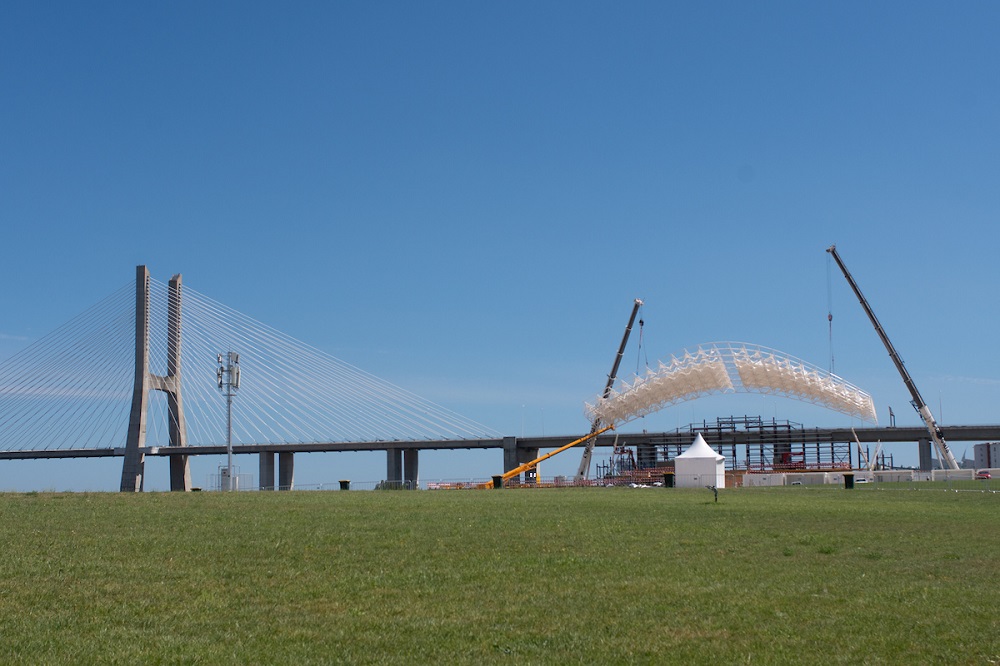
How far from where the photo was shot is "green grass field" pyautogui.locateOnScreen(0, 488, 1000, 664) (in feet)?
30.3

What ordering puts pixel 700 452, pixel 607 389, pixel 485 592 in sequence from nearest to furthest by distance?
pixel 485 592
pixel 700 452
pixel 607 389

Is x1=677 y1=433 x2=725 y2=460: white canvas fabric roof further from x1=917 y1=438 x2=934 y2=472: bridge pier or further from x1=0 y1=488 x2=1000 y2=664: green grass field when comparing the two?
x1=917 y1=438 x2=934 y2=472: bridge pier

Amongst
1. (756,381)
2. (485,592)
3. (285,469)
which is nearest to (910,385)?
(756,381)

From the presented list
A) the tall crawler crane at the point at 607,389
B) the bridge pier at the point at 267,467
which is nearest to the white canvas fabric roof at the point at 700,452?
the tall crawler crane at the point at 607,389

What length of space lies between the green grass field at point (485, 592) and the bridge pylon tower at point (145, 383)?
175 ft

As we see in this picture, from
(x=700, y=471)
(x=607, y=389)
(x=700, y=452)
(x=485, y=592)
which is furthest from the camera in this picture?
(x=607, y=389)

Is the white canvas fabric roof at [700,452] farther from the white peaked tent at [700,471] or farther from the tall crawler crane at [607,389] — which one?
the tall crawler crane at [607,389]

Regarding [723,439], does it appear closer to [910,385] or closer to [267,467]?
[910,385]

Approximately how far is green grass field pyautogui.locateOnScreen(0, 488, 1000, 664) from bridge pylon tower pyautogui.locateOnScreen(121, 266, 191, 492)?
175 feet

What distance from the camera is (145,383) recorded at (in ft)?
236

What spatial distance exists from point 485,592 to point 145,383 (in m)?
65.0

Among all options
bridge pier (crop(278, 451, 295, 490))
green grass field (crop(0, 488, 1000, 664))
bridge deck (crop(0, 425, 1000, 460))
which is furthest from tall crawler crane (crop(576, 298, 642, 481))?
green grass field (crop(0, 488, 1000, 664))

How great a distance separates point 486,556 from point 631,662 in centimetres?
660

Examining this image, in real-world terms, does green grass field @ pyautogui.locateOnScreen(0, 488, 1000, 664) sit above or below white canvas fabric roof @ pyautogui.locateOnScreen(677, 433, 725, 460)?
below
